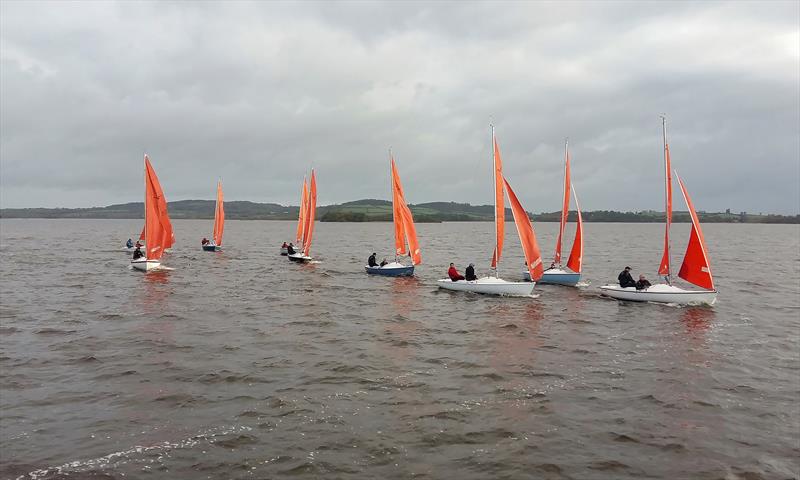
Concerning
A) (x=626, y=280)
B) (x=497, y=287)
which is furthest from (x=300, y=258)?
(x=626, y=280)

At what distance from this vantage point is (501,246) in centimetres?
3119

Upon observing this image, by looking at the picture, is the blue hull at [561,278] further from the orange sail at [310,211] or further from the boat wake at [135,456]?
the boat wake at [135,456]

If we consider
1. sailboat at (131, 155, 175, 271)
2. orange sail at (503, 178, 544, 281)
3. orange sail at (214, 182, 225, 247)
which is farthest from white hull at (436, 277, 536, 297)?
orange sail at (214, 182, 225, 247)

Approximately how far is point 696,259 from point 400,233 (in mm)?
19376

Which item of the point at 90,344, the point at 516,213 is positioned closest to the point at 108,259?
the point at 90,344

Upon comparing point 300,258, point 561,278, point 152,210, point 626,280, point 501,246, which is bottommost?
point 561,278

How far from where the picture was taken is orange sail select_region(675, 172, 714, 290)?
28219 mm

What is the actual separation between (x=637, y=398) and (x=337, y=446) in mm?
8233

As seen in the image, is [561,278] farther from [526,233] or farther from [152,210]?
[152,210]

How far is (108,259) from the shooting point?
178 feet

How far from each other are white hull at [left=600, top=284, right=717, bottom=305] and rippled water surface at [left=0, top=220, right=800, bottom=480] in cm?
68

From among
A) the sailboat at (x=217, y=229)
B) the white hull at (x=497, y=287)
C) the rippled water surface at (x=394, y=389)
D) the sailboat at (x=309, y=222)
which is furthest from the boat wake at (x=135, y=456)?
the sailboat at (x=217, y=229)

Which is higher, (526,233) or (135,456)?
(526,233)

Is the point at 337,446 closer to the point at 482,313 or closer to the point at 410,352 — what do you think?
the point at 410,352
